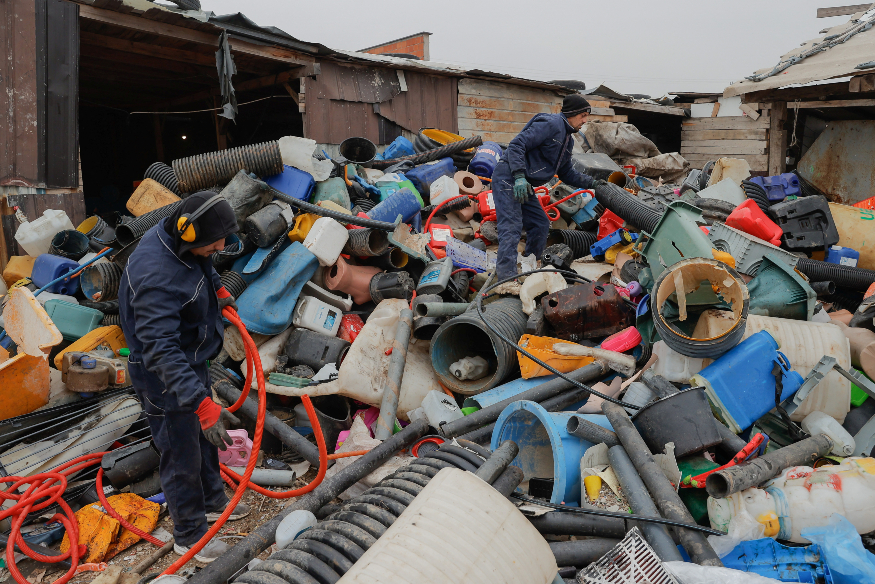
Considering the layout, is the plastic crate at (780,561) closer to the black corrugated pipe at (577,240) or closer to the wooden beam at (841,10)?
the black corrugated pipe at (577,240)

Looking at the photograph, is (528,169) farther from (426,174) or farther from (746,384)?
(746,384)

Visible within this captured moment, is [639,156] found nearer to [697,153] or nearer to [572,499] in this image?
[697,153]

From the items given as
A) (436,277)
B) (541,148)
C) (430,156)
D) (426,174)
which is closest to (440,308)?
(436,277)

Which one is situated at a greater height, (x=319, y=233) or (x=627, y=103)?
(x=627, y=103)

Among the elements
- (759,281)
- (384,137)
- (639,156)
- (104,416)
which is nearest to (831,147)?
(639,156)

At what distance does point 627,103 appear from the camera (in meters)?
13.0

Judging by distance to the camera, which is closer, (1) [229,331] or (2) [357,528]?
(2) [357,528]

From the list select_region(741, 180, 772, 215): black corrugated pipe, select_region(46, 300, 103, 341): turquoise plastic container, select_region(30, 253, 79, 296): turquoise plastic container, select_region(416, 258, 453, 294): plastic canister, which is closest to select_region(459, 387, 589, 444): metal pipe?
select_region(416, 258, 453, 294): plastic canister

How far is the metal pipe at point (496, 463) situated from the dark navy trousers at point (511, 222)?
104 inches

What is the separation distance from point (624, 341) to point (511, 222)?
1687mm

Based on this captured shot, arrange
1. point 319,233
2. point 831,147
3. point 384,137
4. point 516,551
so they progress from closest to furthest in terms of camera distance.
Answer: point 516,551 → point 319,233 → point 831,147 → point 384,137

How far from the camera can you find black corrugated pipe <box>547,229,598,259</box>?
6.29m

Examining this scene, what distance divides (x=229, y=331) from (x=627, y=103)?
11.4 meters

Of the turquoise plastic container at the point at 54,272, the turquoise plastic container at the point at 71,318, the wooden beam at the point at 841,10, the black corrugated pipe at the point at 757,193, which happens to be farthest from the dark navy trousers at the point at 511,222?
the wooden beam at the point at 841,10
